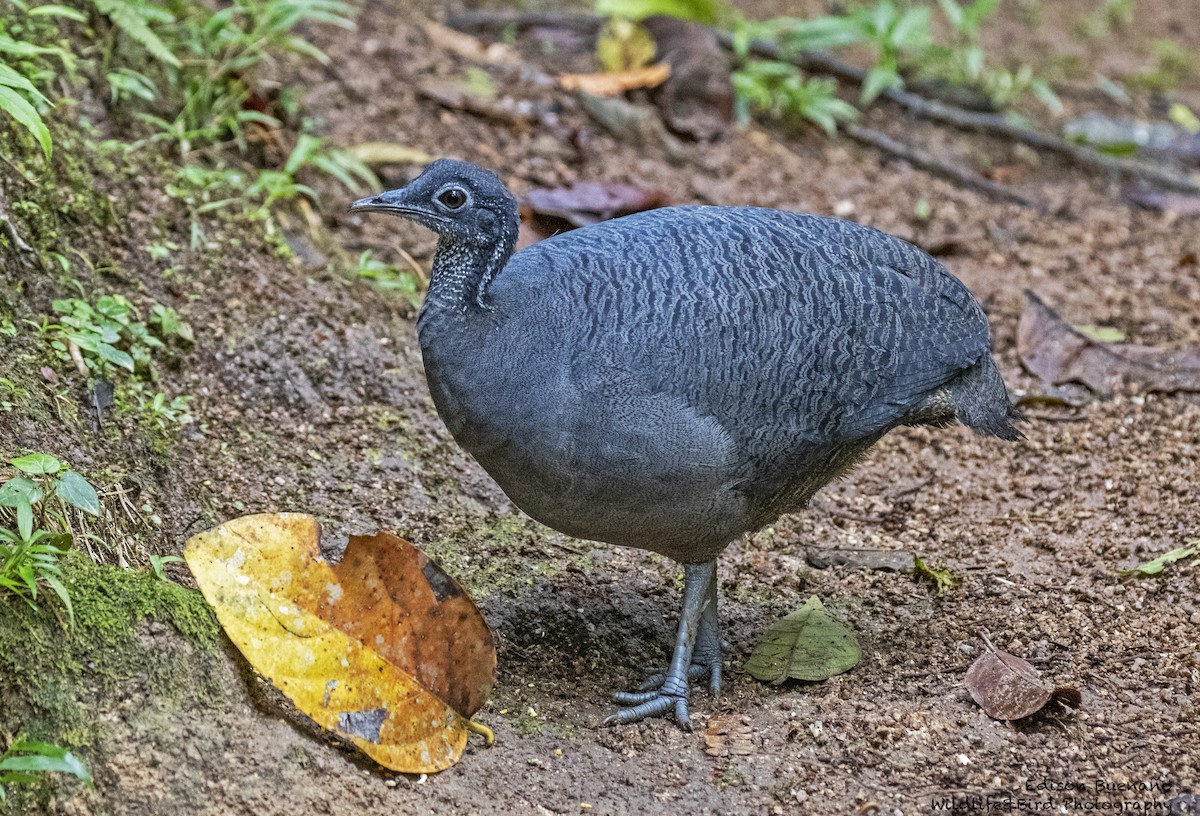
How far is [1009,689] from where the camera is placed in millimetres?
4188

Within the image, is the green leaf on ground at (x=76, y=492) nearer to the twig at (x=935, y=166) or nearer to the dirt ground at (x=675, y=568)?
the dirt ground at (x=675, y=568)

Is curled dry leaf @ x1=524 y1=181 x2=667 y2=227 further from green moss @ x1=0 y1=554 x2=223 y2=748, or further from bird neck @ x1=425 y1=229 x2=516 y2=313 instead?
green moss @ x1=0 y1=554 x2=223 y2=748

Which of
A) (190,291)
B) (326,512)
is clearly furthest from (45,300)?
(326,512)

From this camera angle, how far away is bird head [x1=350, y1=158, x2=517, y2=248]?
13.2 ft

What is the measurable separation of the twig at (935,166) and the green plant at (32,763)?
23.3ft

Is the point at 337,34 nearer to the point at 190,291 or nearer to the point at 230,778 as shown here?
the point at 190,291

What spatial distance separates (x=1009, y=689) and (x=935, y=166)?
17.5 feet

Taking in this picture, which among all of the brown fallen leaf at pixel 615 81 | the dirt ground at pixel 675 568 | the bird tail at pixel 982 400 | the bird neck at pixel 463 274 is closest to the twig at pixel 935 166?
the dirt ground at pixel 675 568

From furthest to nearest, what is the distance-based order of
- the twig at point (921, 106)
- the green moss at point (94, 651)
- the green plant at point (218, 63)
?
1. the twig at point (921, 106)
2. the green plant at point (218, 63)
3. the green moss at point (94, 651)

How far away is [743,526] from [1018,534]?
1.68 m

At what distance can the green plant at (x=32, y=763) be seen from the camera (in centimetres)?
303

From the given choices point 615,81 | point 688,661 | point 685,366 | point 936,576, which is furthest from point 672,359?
point 615,81

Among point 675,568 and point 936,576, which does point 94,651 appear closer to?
point 675,568

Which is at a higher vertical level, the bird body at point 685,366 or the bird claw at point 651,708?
the bird body at point 685,366
